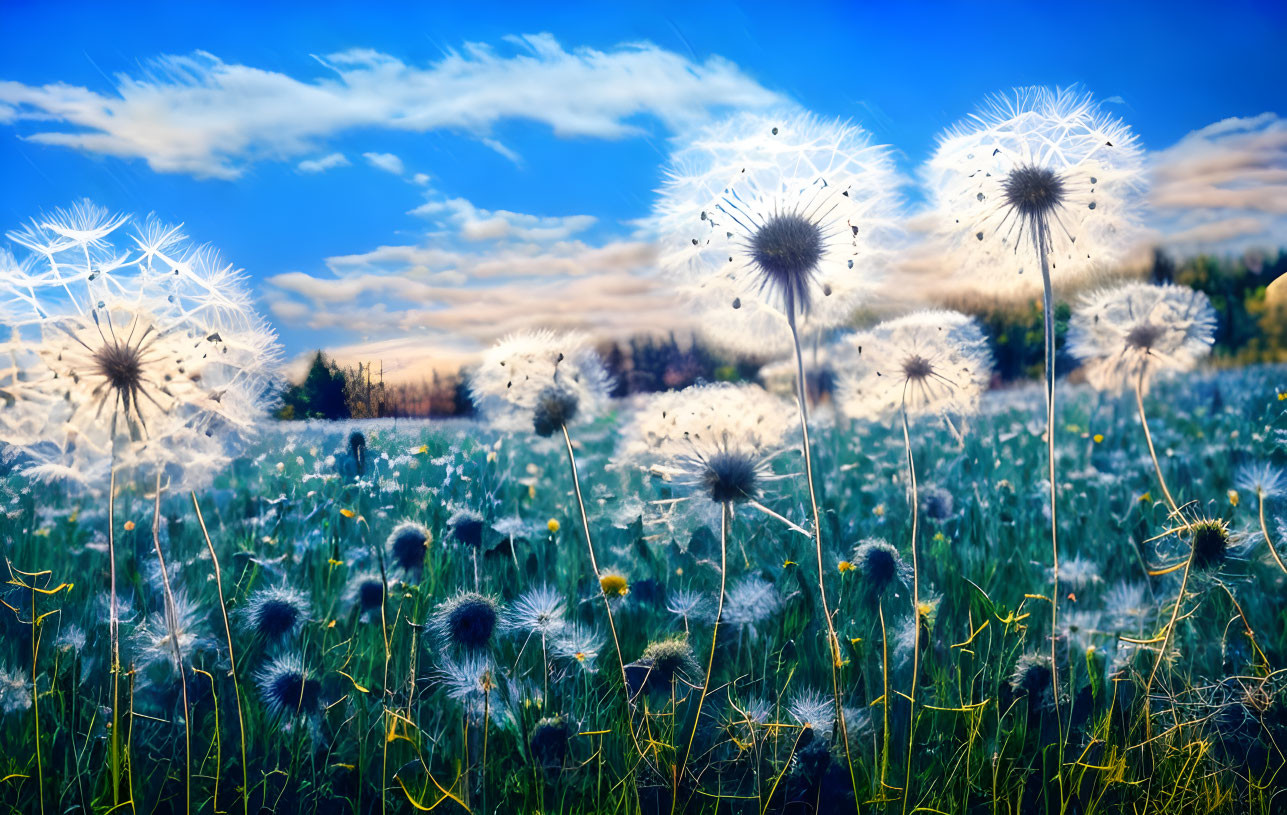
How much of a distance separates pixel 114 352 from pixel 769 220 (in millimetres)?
1757

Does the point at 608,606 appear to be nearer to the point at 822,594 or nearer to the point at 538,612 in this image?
the point at 538,612

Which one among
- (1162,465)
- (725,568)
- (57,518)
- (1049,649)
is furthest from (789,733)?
(57,518)

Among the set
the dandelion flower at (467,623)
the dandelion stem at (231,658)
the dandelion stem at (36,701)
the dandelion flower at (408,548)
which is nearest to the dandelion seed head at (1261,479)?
the dandelion flower at (467,623)

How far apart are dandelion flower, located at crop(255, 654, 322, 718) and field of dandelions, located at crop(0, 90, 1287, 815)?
11 millimetres

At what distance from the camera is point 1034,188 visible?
6.39ft

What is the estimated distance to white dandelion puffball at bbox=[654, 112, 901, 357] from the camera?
1.90m

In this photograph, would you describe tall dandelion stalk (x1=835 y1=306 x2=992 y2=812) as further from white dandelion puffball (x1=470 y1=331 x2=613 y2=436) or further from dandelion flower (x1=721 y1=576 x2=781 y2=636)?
white dandelion puffball (x1=470 y1=331 x2=613 y2=436)

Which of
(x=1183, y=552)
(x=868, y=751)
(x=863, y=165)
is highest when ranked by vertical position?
(x=863, y=165)

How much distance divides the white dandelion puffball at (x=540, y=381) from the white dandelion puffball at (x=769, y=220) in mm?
341

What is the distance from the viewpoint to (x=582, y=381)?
1896 mm


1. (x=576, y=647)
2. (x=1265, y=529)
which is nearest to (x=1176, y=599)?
(x=1265, y=529)

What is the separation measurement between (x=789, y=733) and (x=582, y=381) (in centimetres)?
110

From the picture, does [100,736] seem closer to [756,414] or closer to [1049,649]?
[756,414]

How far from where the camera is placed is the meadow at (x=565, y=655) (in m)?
1.85
